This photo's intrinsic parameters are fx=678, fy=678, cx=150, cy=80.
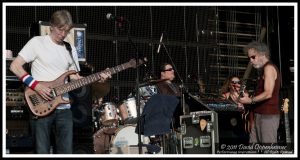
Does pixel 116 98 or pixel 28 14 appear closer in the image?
pixel 28 14

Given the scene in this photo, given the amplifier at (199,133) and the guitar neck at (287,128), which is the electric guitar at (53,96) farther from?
the guitar neck at (287,128)

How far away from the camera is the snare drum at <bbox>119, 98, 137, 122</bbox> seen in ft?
37.1

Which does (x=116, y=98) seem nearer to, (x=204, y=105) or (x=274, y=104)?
(x=204, y=105)

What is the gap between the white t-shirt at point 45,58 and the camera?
815 centimetres

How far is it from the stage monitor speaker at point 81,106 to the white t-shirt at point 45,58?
2.64 feet

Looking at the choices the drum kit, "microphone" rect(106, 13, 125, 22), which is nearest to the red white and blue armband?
"microphone" rect(106, 13, 125, 22)

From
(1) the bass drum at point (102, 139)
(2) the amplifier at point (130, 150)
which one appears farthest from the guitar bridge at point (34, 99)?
(1) the bass drum at point (102, 139)

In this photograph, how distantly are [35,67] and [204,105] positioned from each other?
8.18 feet

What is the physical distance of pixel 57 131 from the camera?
8.20 m

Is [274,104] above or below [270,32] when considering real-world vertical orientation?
below

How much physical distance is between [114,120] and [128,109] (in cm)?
38

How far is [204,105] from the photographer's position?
9.40 m

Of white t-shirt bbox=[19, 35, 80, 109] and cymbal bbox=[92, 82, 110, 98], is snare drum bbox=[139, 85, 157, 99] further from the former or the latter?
white t-shirt bbox=[19, 35, 80, 109]

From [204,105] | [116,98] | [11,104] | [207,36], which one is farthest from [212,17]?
[11,104]
